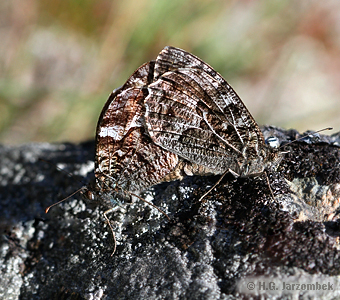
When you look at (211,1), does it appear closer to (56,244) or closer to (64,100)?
(64,100)

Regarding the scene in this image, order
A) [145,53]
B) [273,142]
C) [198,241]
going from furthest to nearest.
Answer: [145,53]
[273,142]
[198,241]

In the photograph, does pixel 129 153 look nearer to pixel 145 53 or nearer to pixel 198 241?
pixel 198 241

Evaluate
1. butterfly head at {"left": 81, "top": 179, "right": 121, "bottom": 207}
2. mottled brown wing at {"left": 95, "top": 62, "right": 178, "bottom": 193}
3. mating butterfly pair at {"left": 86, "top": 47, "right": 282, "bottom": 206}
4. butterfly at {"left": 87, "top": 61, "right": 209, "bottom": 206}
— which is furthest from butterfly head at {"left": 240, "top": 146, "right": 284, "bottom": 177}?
butterfly head at {"left": 81, "top": 179, "right": 121, "bottom": 207}

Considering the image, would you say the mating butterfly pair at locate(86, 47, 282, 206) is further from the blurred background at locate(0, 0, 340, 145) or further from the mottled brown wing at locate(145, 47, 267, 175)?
the blurred background at locate(0, 0, 340, 145)

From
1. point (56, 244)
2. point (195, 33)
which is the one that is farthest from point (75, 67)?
point (56, 244)

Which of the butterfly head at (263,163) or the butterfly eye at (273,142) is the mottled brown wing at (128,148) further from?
the butterfly eye at (273,142)

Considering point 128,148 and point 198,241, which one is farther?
point 128,148

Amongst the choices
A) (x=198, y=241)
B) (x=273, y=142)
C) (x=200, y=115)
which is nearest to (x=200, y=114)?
(x=200, y=115)

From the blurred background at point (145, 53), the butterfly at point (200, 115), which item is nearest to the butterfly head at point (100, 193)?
the butterfly at point (200, 115)
